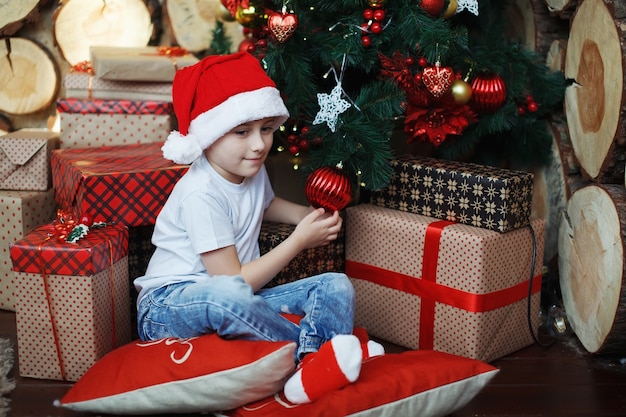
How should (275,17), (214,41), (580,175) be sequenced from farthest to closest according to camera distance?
(214,41) < (580,175) < (275,17)

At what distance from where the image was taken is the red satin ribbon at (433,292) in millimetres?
1822

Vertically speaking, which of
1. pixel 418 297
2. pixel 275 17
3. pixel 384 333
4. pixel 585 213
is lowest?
pixel 384 333

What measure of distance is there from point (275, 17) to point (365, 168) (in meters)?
0.41

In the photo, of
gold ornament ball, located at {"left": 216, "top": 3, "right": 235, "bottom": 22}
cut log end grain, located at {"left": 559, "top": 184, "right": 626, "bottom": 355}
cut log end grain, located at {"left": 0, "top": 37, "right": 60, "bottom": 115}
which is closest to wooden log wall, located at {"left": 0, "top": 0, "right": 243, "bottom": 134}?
cut log end grain, located at {"left": 0, "top": 37, "right": 60, "bottom": 115}

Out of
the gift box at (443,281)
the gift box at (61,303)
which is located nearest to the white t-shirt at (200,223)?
the gift box at (61,303)

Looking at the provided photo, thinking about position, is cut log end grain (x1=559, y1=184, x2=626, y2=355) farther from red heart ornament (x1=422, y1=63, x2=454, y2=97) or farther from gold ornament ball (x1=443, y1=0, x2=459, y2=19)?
gold ornament ball (x1=443, y1=0, x2=459, y2=19)

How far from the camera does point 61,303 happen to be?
172 cm

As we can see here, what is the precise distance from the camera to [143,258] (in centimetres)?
204

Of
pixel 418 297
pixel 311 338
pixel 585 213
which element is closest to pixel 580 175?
pixel 585 213

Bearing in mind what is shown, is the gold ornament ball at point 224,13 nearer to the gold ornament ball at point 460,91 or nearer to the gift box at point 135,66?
the gift box at point 135,66

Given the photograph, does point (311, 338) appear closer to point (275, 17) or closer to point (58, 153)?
point (275, 17)

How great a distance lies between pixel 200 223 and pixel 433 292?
23.3 inches

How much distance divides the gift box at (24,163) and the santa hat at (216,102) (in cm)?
66

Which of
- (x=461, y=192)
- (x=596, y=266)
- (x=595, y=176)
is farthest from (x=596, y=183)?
(x=461, y=192)
